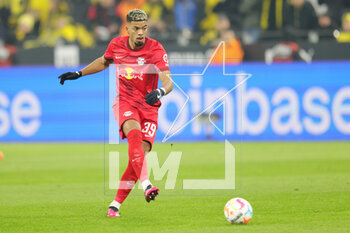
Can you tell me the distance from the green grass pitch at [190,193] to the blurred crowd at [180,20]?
3.35 meters

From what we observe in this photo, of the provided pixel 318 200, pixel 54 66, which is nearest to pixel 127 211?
pixel 318 200

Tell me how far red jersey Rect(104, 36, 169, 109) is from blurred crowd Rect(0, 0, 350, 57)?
9.86 m

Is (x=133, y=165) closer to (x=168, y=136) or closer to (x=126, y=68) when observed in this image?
(x=126, y=68)

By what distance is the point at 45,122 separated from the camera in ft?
59.0

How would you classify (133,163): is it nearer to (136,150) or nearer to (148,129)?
(136,150)

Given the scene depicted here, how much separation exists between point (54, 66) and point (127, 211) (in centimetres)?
988

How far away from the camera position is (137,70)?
822 cm

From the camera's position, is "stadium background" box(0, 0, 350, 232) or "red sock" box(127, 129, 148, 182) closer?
"red sock" box(127, 129, 148, 182)

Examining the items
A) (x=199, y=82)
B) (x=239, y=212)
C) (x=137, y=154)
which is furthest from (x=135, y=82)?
(x=199, y=82)

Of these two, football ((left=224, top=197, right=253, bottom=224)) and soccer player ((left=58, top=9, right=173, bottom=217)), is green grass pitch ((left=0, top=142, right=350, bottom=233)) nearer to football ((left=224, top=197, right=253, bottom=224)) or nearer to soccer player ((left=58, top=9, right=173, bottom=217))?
football ((left=224, top=197, right=253, bottom=224))

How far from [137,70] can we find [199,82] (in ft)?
30.5

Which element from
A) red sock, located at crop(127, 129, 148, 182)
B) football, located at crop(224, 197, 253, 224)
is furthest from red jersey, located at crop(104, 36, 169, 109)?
football, located at crop(224, 197, 253, 224)

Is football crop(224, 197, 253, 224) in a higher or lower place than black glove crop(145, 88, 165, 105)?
lower

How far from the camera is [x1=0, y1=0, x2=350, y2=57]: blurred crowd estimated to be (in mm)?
18359
